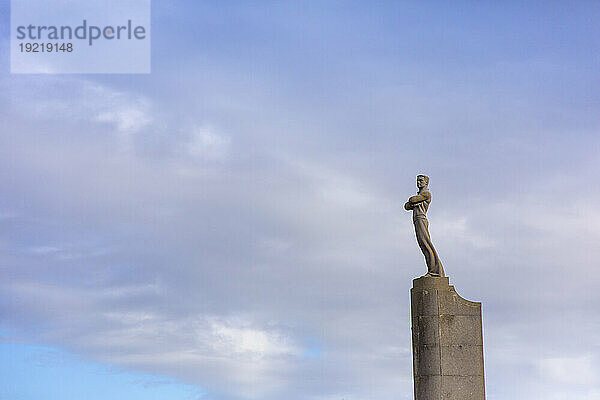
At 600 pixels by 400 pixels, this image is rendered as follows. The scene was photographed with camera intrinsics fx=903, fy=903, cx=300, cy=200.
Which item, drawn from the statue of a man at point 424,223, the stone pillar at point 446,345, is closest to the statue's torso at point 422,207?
the statue of a man at point 424,223

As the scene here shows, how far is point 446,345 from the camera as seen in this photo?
86.4 feet

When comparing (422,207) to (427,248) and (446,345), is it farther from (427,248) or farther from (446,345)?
(446,345)

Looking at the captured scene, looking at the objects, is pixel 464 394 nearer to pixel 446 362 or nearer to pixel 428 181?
pixel 446 362

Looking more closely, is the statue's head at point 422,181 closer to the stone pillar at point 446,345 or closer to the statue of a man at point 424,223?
the statue of a man at point 424,223

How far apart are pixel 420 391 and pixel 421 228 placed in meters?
4.86

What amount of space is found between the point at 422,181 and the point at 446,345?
5.12 meters

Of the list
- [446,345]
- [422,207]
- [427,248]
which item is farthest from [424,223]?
[446,345]

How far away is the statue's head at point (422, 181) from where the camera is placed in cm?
2797

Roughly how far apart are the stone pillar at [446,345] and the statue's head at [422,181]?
299 centimetres

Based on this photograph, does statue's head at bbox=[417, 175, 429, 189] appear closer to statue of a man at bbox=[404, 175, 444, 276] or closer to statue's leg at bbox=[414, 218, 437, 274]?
statue of a man at bbox=[404, 175, 444, 276]

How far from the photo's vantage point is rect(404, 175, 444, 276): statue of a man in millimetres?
27188

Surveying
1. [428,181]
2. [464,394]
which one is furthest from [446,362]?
[428,181]

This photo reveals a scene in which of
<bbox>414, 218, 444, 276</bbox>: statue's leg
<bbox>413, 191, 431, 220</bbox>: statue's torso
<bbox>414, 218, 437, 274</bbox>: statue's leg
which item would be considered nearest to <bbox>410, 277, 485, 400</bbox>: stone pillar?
<bbox>414, 218, 444, 276</bbox>: statue's leg

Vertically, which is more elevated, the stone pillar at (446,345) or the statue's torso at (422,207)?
the statue's torso at (422,207)
